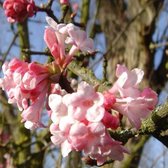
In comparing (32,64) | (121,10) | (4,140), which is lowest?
(4,140)

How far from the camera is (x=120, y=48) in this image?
5301 mm

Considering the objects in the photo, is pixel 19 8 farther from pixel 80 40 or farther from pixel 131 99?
pixel 131 99

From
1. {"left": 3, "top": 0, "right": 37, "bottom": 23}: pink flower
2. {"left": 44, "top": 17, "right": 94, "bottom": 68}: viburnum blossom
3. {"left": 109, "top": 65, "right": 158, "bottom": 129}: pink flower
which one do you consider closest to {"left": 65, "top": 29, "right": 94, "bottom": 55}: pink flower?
{"left": 44, "top": 17, "right": 94, "bottom": 68}: viburnum blossom

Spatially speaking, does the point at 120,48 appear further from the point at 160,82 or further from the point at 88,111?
the point at 88,111

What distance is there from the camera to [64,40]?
115 centimetres

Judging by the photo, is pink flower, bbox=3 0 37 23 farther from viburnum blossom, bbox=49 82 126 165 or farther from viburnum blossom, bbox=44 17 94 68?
viburnum blossom, bbox=49 82 126 165

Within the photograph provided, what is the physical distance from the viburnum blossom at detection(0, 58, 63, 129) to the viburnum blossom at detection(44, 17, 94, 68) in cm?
6

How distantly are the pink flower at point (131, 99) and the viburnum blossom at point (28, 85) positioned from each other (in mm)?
193

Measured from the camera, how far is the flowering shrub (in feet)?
3.14

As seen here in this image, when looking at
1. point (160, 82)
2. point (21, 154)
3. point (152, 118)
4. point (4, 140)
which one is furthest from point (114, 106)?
point (160, 82)

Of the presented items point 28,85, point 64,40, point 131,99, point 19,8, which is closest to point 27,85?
point 28,85

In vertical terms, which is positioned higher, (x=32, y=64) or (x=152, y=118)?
(x=32, y=64)

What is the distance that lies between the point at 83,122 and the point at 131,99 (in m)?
0.12

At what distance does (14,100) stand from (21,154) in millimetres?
3058
